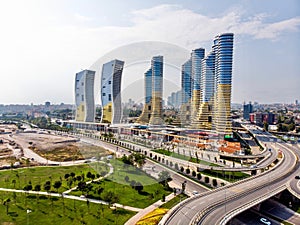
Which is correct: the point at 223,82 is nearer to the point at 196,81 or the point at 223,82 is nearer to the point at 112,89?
the point at 196,81

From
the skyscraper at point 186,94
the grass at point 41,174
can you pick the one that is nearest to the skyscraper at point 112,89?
the skyscraper at point 186,94

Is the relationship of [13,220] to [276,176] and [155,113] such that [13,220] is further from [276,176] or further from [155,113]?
[155,113]

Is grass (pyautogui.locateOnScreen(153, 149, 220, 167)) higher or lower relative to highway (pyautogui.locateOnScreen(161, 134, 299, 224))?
higher

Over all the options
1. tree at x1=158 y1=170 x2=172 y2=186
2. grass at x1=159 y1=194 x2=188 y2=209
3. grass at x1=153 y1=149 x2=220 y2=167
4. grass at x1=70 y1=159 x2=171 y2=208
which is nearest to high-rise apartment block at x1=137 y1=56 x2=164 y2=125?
grass at x1=153 y1=149 x2=220 y2=167

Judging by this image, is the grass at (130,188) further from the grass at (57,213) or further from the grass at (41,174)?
the grass at (41,174)

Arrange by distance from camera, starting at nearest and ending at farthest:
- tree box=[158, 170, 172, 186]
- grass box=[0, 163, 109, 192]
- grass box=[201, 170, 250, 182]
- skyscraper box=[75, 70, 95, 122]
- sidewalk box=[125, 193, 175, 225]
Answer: sidewalk box=[125, 193, 175, 225], tree box=[158, 170, 172, 186], grass box=[0, 163, 109, 192], grass box=[201, 170, 250, 182], skyscraper box=[75, 70, 95, 122]

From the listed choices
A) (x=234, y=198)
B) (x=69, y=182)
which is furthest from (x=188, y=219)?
(x=69, y=182)

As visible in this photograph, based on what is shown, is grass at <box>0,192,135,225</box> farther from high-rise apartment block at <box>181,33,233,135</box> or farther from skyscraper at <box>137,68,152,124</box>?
skyscraper at <box>137,68,152,124</box>
